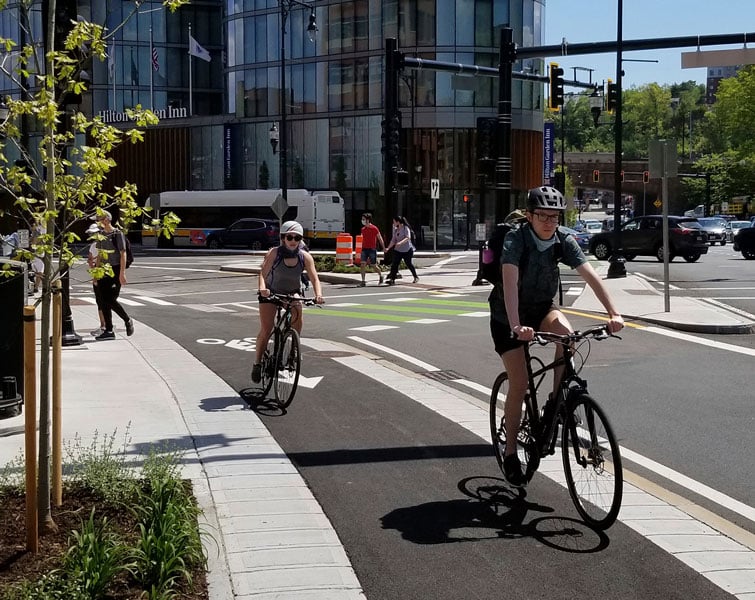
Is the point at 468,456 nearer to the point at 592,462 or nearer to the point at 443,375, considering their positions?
the point at 592,462

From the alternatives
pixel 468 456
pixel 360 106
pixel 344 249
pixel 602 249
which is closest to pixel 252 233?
pixel 360 106

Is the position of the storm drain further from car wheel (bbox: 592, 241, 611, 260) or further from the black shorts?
car wheel (bbox: 592, 241, 611, 260)

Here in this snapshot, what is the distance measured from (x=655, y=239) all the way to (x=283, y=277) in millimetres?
30585

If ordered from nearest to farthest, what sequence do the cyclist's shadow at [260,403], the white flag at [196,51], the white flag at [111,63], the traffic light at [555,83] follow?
the cyclist's shadow at [260,403] < the traffic light at [555,83] < the white flag at [196,51] < the white flag at [111,63]

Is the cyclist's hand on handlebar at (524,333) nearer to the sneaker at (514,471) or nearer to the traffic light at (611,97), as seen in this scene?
the sneaker at (514,471)

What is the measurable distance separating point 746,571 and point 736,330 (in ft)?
37.0

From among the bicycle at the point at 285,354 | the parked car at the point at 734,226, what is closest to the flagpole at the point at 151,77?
the parked car at the point at 734,226

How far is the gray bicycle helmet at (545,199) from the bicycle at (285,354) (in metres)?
3.91

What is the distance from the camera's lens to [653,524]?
19.3 ft

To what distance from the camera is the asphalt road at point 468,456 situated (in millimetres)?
5102

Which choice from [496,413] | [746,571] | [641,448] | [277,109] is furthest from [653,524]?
[277,109]

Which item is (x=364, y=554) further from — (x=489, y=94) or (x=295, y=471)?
(x=489, y=94)

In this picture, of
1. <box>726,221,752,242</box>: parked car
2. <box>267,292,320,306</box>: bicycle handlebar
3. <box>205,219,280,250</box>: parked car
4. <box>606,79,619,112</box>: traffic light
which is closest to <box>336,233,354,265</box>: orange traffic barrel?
<box>606,79,619,112</box>: traffic light

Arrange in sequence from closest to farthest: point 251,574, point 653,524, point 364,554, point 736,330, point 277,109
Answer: point 251,574
point 364,554
point 653,524
point 736,330
point 277,109
